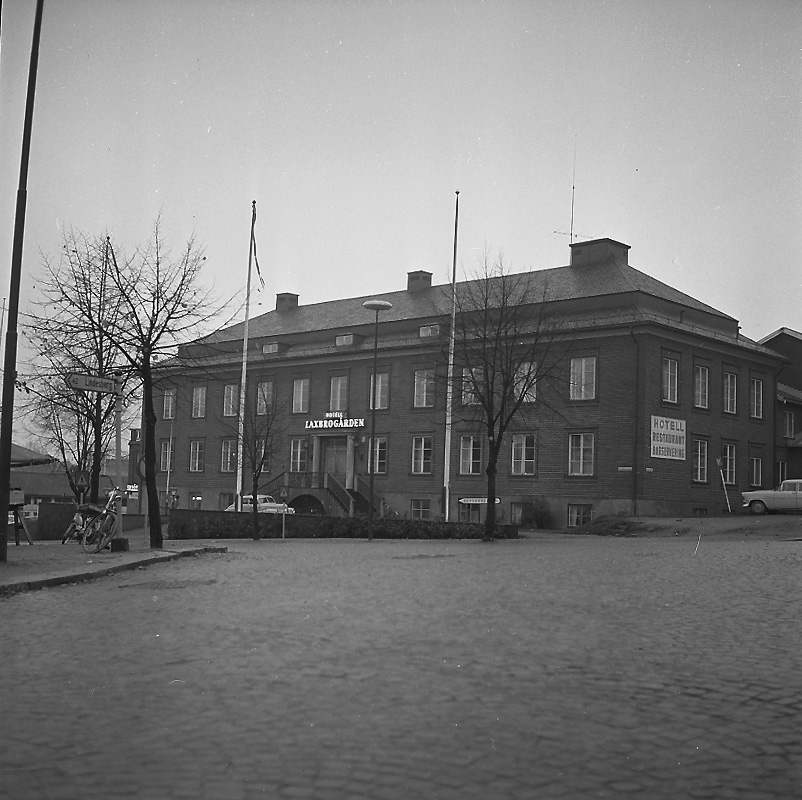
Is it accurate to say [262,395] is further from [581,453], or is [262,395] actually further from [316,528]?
[316,528]

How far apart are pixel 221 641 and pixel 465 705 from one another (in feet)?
10.5

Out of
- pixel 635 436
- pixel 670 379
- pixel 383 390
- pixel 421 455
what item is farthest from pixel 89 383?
pixel 383 390

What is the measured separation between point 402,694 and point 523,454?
157 ft

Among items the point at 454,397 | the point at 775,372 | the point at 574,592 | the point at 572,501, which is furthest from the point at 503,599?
the point at 775,372

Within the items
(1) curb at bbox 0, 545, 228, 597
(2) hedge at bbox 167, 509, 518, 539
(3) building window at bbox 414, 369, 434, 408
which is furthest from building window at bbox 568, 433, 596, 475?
(1) curb at bbox 0, 545, 228, 597

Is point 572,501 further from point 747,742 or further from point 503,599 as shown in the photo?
point 747,742

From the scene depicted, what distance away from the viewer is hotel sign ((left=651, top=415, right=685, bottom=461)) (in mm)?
50844

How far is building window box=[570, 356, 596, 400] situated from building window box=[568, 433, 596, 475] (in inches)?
74.0

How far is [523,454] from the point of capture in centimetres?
5453

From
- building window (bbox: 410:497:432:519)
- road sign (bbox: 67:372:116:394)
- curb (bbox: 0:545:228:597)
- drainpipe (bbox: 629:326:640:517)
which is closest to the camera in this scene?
curb (bbox: 0:545:228:597)

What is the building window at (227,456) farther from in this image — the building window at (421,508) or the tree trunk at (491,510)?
the tree trunk at (491,510)

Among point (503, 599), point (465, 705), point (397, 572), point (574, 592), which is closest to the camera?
point (465, 705)

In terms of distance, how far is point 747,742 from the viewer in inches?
239

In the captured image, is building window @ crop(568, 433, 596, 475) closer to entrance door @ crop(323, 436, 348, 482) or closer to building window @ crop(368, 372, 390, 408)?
building window @ crop(368, 372, 390, 408)
